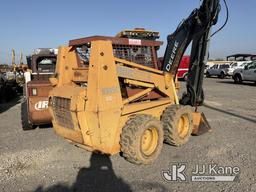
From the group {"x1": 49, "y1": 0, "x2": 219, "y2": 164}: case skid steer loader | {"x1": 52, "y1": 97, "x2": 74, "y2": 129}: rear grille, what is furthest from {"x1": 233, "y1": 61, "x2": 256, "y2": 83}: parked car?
{"x1": 52, "y1": 97, "x2": 74, "y2": 129}: rear grille

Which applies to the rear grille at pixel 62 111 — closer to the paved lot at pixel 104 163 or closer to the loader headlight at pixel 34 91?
the paved lot at pixel 104 163

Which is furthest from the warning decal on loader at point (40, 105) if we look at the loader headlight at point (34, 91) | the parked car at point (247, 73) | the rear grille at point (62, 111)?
the parked car at point (247, 73)

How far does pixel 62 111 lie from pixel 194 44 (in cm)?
335

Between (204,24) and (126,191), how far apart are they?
3849 millimetres

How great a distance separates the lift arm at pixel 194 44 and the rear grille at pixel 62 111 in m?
2.40

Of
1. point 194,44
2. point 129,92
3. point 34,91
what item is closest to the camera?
point 129,92

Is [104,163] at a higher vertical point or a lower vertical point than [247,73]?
lower

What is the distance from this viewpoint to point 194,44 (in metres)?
6.31

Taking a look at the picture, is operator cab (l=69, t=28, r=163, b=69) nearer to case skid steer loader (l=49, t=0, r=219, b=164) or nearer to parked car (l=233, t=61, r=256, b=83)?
case skid steer loader (l=49, t=0, r=219, b=164)

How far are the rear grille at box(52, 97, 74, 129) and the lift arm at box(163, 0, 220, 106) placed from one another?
7.88ft

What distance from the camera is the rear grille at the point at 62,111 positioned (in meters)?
4.78

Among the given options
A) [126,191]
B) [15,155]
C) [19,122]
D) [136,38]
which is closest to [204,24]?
[136,38]

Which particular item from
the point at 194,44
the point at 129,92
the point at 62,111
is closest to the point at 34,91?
the point at 62,111

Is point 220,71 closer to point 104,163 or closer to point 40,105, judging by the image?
point 40,105
